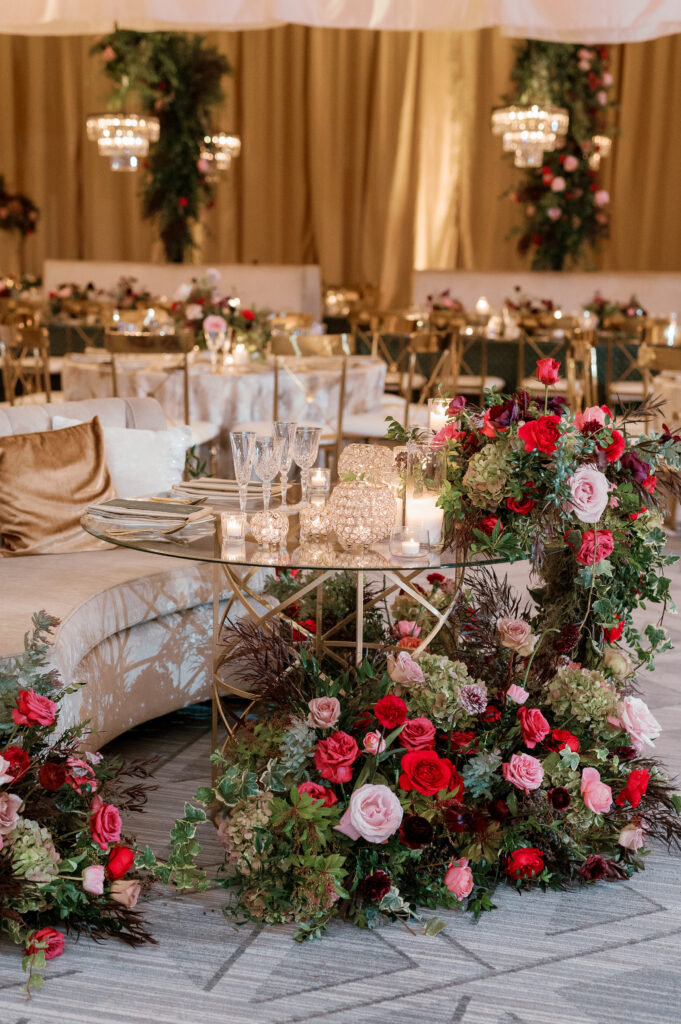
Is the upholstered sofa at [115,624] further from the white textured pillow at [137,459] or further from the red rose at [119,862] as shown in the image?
the red rose at [119,862]

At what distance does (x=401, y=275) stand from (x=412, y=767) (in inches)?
401

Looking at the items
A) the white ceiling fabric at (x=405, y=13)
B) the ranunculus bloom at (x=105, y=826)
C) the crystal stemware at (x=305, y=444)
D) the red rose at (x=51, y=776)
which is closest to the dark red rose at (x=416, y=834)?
the ranunculus bloom at (x=105, y=826)

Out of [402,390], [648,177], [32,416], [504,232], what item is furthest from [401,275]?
[32,416]

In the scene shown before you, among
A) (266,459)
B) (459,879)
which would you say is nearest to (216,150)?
(266,459)

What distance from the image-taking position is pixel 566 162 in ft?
32.4

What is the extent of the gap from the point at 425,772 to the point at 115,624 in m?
0.95

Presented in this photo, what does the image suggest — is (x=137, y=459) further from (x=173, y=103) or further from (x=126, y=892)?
(x=173, y=103)

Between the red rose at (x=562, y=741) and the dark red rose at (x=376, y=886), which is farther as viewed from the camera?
the red rose at (x=562, y=741)

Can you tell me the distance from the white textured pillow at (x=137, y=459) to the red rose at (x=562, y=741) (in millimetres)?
1452

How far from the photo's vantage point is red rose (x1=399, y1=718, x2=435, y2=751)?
7.70ft

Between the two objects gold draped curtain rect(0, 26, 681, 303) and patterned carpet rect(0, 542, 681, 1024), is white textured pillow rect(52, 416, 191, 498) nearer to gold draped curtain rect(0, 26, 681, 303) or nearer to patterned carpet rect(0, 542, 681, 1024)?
patterned carpet rect(0, 542, 681, 1024)

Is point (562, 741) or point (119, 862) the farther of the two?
point (562, 741)

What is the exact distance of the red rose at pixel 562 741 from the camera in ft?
7.98

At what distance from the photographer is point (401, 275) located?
12062 millimetres
